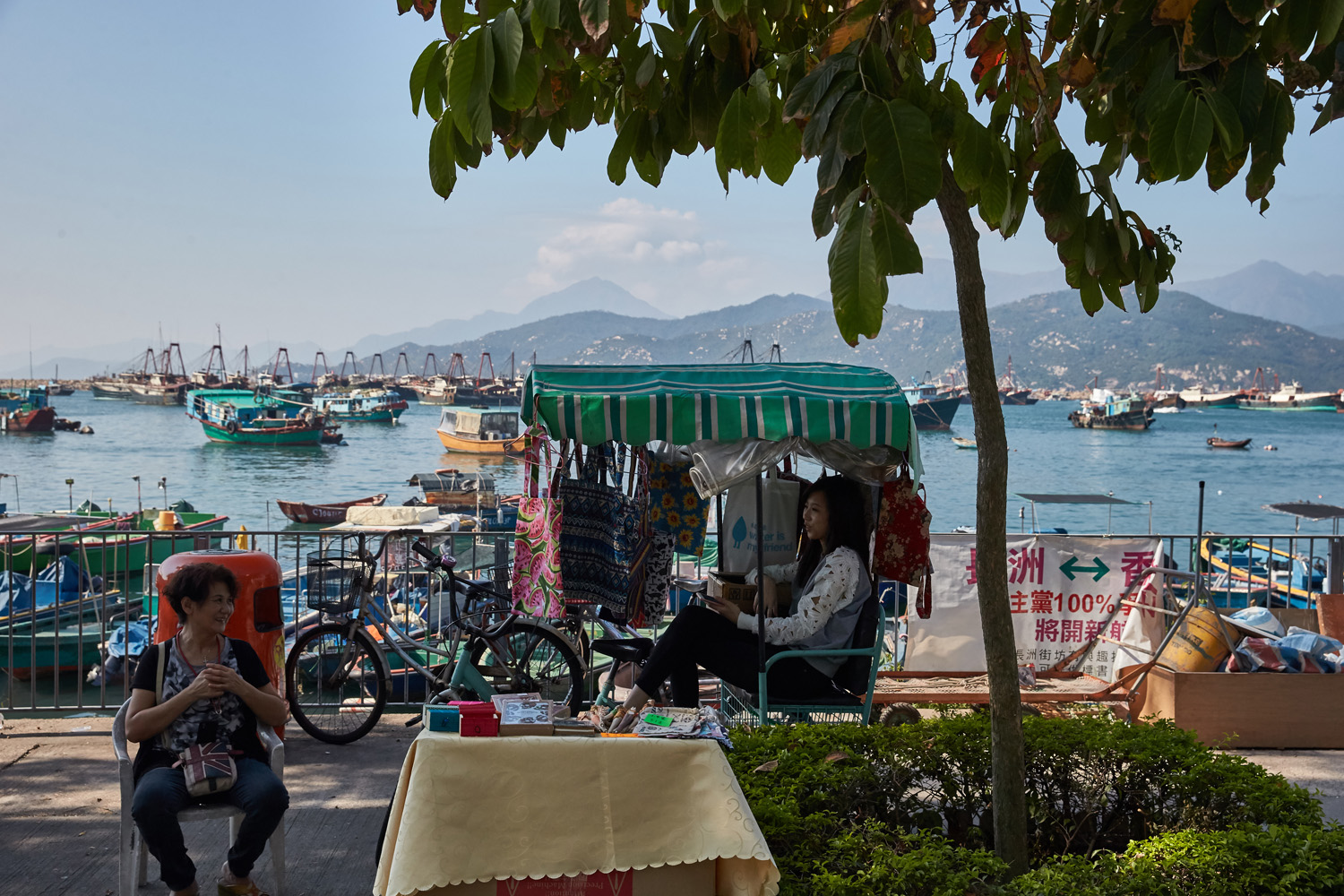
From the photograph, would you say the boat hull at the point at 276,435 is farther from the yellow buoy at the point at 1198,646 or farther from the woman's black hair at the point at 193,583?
the woman's black hair at the point at 193,583

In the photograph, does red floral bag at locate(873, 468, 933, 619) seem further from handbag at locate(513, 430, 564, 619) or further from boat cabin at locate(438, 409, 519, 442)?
boat cabin at locate(438, 409, 519, 442)

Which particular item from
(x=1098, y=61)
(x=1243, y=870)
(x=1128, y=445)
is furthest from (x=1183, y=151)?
(x=1128, y=445)

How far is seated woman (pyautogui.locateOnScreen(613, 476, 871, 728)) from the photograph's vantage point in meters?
5.44

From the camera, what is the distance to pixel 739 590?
6020mm

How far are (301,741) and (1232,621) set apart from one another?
611cm

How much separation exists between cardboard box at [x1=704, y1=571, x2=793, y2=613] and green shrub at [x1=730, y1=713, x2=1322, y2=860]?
5.90 feet

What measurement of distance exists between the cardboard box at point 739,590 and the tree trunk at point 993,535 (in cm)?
253

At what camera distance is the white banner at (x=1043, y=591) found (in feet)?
25.0

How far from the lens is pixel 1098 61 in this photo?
2.89 metres

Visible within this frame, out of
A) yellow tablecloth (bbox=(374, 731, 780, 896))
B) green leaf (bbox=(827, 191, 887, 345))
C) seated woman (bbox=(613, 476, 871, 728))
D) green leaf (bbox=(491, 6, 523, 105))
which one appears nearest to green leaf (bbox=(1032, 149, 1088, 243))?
green leaf (bbox=(827, 191, 887, 345))

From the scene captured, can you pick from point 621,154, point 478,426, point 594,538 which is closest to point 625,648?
point 594,538

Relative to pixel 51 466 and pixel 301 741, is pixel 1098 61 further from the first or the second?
pixel 51 466

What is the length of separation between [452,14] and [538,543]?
3.93 meters

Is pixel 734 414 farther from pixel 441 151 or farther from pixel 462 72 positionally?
pixel 462 72
